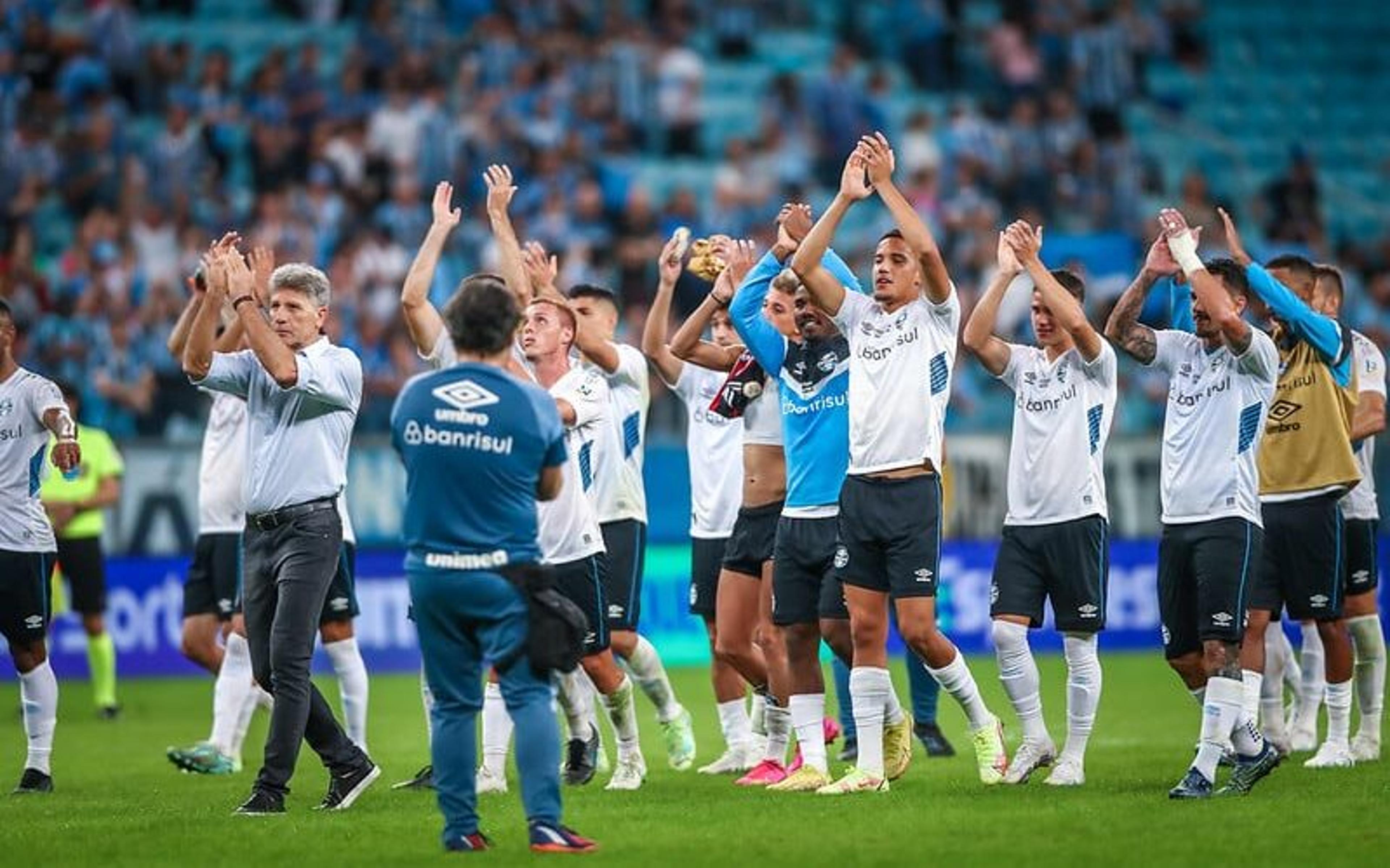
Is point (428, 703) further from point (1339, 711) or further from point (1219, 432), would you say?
point (1339, 711)

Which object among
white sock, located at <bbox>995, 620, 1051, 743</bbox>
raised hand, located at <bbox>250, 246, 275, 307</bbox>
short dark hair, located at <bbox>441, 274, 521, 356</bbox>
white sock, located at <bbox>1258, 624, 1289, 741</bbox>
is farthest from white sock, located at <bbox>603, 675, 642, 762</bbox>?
white sock, located at <bbox>1258, 624, 1289, 741</bbox>

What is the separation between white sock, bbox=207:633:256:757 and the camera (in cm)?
1487

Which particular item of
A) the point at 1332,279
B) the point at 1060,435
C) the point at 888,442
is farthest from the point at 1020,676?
the point at 1332,279

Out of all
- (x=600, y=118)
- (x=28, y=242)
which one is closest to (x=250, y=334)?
(x=28, y=242)

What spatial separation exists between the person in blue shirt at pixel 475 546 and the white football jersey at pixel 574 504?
104 inches

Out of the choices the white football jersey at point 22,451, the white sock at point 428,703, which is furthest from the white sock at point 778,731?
the white football jersey at point 22,451

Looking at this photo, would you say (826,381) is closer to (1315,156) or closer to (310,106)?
(310,106)

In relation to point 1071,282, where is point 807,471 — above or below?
below

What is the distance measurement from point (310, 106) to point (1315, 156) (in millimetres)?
16235

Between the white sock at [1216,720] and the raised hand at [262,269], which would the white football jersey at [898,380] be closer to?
the white sock at [1216,720]

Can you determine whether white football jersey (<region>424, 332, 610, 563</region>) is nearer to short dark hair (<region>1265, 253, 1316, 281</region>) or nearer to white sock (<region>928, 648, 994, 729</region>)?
white sock (<region>928, 648, 994, 729</region>)

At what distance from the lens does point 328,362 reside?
11945mm

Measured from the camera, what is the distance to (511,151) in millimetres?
28484

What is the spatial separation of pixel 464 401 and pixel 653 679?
15.9ft
